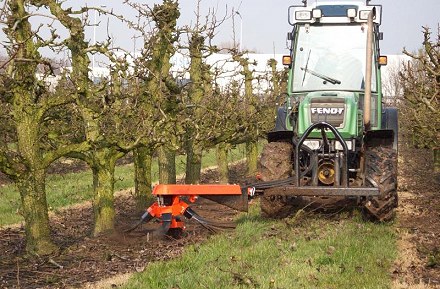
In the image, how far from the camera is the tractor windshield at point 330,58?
37.1ft

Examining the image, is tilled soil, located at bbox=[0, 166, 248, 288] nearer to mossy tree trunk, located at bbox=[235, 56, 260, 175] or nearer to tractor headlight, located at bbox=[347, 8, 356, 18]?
tractor headlight, located at bbox=[347, 8, 356, 18]

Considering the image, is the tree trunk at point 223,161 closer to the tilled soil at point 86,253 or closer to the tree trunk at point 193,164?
the tree trunk at point 193,164

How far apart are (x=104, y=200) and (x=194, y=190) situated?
1862mm

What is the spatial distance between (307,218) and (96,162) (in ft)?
10.6

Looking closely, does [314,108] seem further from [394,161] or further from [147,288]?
[147,288]

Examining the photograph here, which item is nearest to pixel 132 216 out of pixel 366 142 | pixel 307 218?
pixel 307 218

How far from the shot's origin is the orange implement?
9891 millimetres

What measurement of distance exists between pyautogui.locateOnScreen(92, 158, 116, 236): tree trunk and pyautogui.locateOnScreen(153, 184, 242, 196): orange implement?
1441 mm

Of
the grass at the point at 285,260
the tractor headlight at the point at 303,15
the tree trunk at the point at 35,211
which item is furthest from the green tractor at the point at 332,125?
the tree trunk at the point at 35,211

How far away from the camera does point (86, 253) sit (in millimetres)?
9883

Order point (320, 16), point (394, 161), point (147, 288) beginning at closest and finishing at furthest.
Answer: point (147, 288)
point (394, 161)
point (320, 16)

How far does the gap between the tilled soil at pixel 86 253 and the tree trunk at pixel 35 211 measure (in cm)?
20

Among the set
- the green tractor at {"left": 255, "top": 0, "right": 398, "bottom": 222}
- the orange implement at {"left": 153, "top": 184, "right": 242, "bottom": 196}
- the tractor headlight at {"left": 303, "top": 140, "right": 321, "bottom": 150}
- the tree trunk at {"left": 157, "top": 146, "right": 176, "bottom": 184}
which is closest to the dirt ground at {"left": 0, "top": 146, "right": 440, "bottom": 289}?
the orange implement at {"left": 153, "top": 184, "right": 242, "bottom": 196}

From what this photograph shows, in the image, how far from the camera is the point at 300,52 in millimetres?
11578
